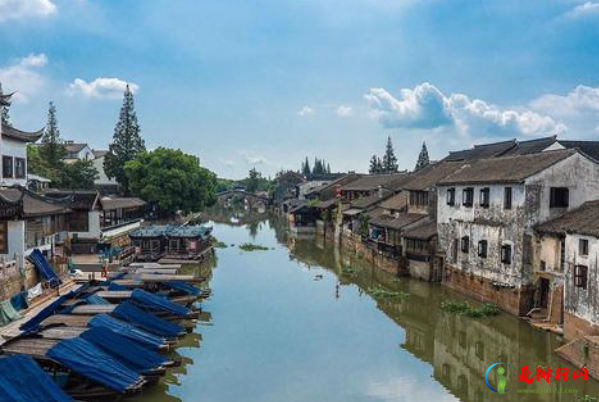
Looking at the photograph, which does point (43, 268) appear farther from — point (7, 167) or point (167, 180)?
point (167, 180)

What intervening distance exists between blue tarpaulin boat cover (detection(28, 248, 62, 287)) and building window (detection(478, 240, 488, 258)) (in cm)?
2094

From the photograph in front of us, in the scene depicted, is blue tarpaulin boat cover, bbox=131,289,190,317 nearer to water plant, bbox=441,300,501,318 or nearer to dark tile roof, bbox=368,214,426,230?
water plant, bbox=441,300,501,318

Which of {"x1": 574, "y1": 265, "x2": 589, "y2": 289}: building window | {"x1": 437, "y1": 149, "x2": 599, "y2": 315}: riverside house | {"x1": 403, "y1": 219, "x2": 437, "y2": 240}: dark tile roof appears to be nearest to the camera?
{"x1": 574, "y1": 265, "x2": 589, "y2": 289}: building window

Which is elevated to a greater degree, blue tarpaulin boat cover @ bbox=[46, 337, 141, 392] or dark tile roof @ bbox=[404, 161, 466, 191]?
dark tile roof @ bbox=[404, 161, 466, 191]

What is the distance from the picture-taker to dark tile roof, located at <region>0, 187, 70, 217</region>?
85.5 feet

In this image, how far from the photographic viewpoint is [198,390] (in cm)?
1681

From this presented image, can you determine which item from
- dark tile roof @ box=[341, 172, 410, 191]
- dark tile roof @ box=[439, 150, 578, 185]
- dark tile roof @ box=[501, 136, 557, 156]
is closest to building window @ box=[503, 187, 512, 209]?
dark tile roof @ box=[439, 150, 578, 185]

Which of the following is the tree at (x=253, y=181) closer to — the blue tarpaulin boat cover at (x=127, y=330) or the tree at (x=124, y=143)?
the tree at (x=124, y=143)

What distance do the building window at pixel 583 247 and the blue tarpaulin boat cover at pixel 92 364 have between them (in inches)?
618

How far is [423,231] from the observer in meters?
34.4

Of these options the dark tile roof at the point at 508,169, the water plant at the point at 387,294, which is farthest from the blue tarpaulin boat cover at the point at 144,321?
the dark tile roof at the point at 508,169

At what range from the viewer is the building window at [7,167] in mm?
31344

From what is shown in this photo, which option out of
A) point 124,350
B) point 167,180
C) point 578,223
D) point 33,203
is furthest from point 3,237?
point 167,180

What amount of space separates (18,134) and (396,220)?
25.8m
